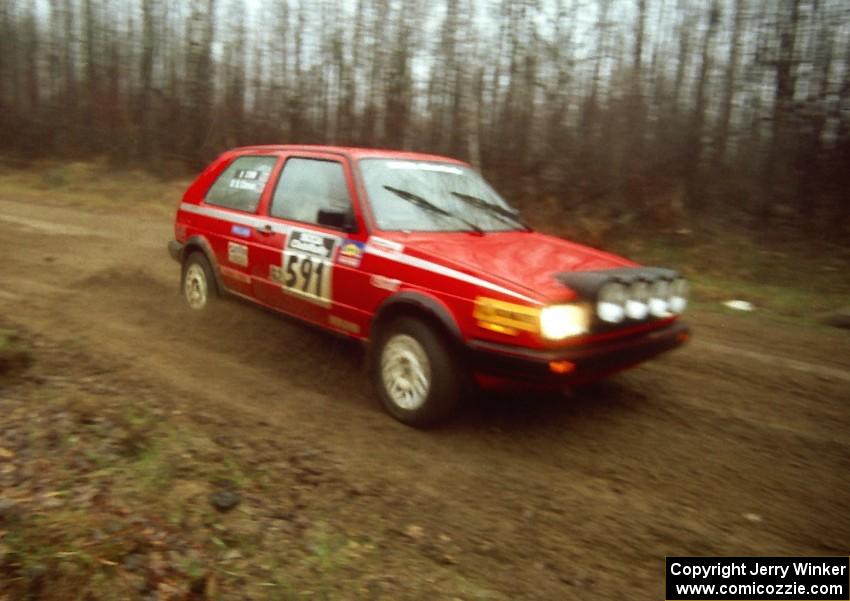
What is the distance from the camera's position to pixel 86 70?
20.6 metres

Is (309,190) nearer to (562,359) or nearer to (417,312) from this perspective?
(417,312)

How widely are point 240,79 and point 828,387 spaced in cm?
1686

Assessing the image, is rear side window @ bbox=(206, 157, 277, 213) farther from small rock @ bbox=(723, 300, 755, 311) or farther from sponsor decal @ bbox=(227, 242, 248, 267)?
small rock @ bbox=(723, 300, 755, 311)

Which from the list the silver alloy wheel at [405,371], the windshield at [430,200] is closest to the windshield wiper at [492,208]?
the windshield at [430,200]

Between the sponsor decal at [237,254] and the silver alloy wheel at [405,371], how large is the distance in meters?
1.79

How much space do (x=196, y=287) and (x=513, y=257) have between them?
3.37 m

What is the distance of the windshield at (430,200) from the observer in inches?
177

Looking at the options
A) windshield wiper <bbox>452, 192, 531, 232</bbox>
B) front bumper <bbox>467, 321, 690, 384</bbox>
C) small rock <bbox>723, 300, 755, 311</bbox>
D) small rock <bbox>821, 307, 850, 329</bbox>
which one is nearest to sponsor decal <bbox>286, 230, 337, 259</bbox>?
windshield wiper <bbox>452, 192, 531, 232</bbox>

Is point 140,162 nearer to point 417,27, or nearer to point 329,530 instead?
point 417,27

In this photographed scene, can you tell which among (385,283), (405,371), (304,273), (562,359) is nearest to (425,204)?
(385,283)

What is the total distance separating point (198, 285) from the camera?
241 inches

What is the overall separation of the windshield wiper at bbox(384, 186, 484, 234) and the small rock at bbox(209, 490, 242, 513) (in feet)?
7.76

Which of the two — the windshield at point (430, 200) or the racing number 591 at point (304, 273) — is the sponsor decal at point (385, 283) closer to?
the windshield at point (430, 200)

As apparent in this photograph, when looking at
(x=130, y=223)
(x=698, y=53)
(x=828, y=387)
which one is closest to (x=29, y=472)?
(x=828, y=387)
